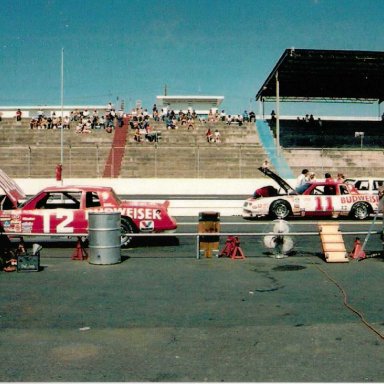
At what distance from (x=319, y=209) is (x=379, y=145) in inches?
988

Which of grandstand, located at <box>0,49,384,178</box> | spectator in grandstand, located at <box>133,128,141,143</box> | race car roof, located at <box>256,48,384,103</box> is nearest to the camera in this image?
grandstand, located at <box>0,49,384,178</box>

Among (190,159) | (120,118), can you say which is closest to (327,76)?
(190,159)

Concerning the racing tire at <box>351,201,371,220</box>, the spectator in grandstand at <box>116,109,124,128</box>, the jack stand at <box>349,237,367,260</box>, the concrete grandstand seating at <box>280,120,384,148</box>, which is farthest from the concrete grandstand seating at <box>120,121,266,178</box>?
the jack stand at <box>349,237,367,260</box>

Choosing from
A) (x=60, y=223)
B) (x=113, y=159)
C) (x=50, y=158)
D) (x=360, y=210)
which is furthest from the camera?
(x=113, y=159)

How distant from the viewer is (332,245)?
10.3 m

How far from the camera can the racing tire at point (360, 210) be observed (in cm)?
1870

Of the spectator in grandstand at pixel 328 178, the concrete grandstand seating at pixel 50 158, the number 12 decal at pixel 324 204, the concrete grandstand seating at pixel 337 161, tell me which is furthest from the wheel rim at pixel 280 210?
the concrete grandstand seating at pixel 50 158

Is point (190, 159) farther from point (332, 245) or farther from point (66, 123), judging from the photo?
point (332, 245)

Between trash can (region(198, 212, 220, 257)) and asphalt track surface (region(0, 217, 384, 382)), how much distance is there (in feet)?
0.88

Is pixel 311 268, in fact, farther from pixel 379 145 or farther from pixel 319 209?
pixel 379 145

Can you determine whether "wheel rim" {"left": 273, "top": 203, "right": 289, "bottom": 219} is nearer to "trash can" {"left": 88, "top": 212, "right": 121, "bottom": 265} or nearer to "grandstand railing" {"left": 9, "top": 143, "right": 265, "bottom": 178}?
"trash can" {"left": 88, "top": 212, "right": 121, "bottom": 265}

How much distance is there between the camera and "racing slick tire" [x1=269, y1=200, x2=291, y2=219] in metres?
18.5

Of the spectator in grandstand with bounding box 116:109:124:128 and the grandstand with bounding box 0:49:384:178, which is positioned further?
the spectator in grandstand with bounding box 116:109:124:128

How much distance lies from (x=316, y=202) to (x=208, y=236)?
8.65 metres
